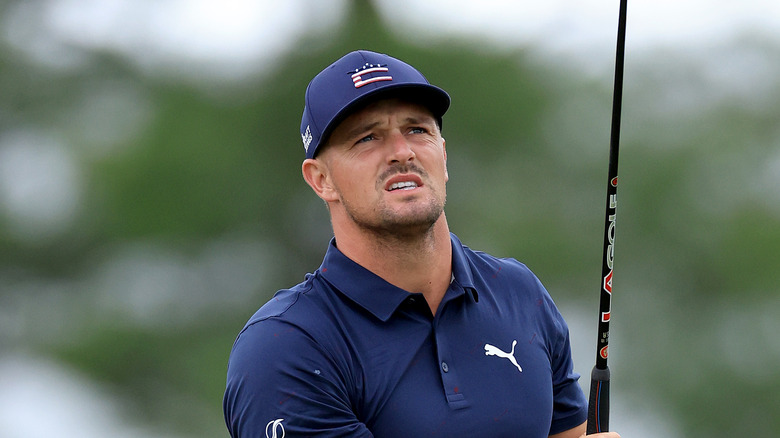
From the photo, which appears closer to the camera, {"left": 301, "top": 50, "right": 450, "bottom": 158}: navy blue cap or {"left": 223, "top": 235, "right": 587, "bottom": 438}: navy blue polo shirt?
{"left": 223, "top": 235, "right": 587, "bottom": 438}: navy blue polo shirt

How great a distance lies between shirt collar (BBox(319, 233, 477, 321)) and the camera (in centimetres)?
161

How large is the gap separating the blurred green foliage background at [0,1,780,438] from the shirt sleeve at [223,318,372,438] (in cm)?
452

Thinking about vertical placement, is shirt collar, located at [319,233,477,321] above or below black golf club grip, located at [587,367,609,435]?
above

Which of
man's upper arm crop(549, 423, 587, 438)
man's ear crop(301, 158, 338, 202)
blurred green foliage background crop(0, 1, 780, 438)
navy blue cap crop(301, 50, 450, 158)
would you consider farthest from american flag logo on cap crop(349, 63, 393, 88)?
blurred green foliage background crop(0, 1, 780, 438)

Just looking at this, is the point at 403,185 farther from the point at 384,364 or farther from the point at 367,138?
the point at 384,364

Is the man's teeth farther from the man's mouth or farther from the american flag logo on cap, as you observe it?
the american flag logo on cap

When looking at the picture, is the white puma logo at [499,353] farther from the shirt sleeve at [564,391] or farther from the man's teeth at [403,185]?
the man's teeth at [403,185]

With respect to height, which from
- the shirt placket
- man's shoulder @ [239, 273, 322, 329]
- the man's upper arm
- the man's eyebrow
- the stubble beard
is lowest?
the man's upper arm

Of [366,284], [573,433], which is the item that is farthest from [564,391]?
[366,284]

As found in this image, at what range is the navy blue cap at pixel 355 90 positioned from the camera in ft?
5.32

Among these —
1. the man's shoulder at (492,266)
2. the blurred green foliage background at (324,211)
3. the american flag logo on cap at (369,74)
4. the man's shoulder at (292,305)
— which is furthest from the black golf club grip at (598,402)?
the blurred green foliage background at (324,211)

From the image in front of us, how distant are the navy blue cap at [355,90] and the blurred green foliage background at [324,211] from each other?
14.3ft

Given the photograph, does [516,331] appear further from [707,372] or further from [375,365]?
[707,372]

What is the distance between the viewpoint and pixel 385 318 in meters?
1.60
